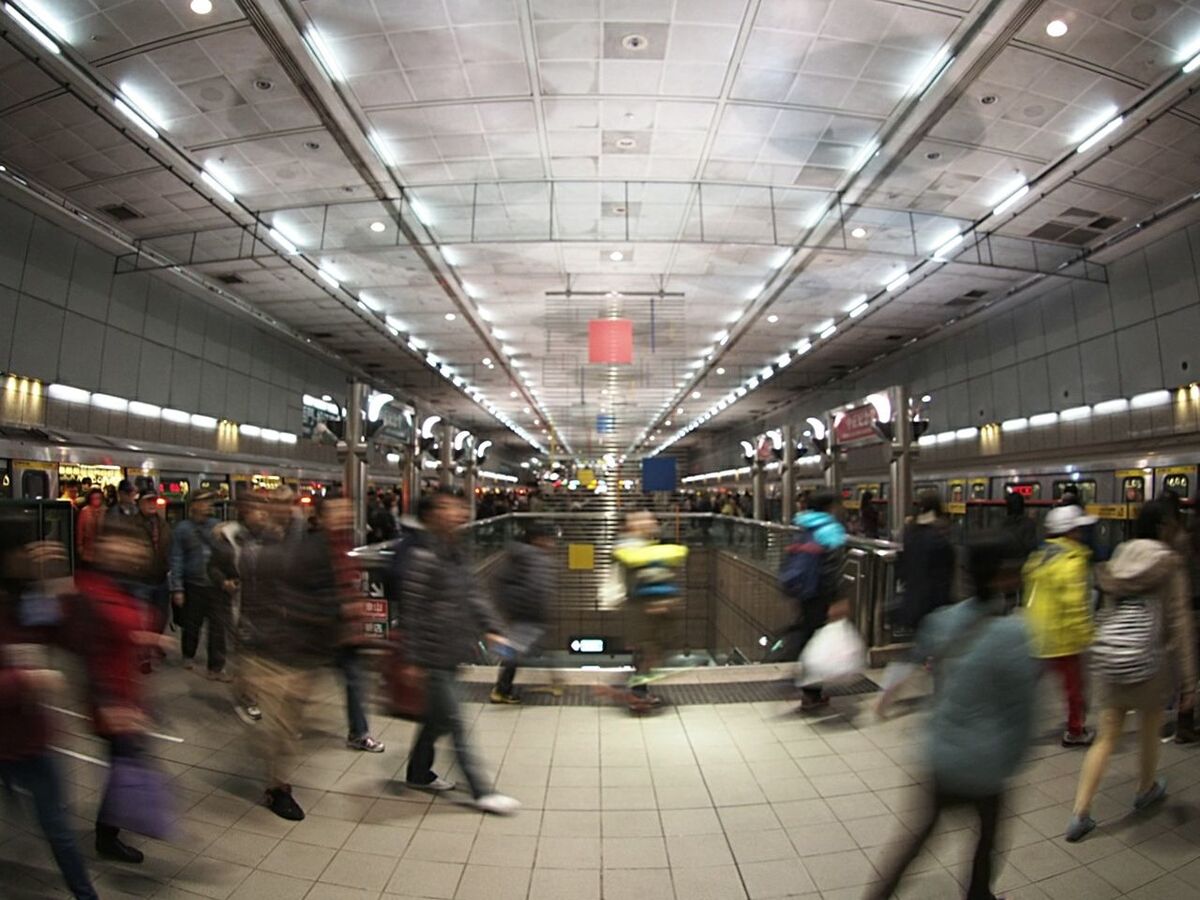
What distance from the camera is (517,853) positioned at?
2.79 meters

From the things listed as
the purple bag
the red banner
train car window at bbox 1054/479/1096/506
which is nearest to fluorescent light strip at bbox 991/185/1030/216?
the red banner

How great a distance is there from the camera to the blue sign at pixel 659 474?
59.8 ft

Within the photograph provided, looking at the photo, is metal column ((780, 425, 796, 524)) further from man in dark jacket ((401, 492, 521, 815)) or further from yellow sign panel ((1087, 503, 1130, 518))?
man in dark jacket ((401, 492, 521, 815))

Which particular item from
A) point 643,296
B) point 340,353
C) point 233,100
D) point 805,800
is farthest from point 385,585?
point 340,353

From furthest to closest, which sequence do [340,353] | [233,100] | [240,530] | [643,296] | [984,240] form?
1. [340,353]
2. [643,296]
3. [984,240]
4. [233,100]
5. [240,530]

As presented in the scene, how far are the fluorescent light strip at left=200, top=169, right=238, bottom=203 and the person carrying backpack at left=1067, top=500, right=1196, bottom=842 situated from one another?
37.0ft

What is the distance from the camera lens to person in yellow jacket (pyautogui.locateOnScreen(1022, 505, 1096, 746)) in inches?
132

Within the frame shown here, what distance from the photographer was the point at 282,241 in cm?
1121

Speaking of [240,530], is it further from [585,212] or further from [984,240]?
[984,240]

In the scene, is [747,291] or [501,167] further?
[747,291]

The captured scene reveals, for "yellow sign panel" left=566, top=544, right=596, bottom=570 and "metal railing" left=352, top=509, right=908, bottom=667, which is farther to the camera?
"yellow sign panel" left=566, top=544, right=596, bottom=570

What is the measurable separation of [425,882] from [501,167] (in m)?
8.73

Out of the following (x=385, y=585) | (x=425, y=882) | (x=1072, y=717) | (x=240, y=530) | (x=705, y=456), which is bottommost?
(x=425, y=882)

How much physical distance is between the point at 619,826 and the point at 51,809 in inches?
91.3
